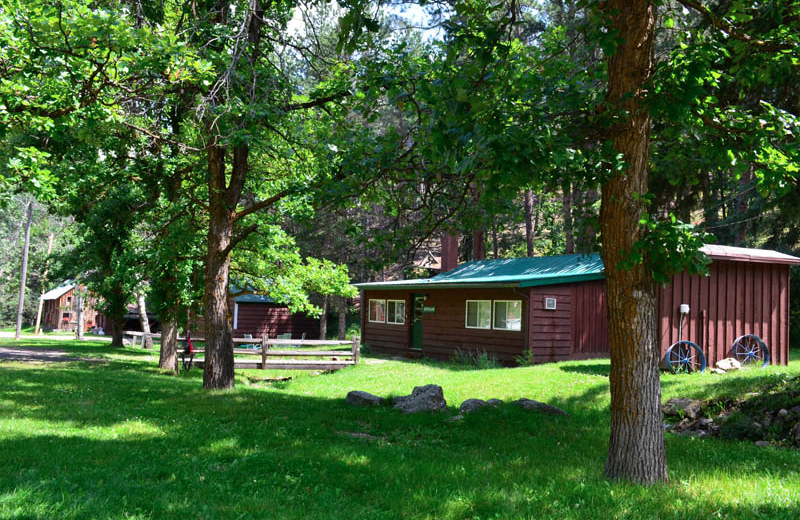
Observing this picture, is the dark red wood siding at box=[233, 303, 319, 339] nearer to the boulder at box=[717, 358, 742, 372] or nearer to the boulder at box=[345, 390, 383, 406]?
the boulder at box=[345, 390, 383, 406]

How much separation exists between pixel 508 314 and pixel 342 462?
14.8 meters

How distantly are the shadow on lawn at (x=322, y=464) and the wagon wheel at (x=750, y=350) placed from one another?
23.6ft

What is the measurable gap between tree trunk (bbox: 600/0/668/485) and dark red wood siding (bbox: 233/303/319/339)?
32041 millimetres

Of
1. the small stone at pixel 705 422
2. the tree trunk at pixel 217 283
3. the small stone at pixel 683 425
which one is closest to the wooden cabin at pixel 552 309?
the small stone at pixel 683 425

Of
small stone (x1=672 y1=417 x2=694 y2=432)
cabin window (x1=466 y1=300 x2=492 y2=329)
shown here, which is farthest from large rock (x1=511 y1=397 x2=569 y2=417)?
cabin window (x1=466 y1=300 x2=492 y2=329)

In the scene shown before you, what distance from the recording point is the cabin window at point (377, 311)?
2717cm

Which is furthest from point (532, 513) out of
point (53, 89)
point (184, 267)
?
point (184, 267)

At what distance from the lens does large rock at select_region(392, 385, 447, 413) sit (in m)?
10.1

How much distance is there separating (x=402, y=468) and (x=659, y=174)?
8719 millimetres

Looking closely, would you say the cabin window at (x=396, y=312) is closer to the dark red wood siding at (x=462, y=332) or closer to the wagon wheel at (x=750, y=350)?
the dark red wood siding at (x=462, y=332)

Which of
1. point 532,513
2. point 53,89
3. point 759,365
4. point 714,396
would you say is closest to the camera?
point 532,513

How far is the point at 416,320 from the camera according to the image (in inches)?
993

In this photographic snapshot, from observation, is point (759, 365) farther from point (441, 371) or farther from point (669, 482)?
point (669, 482)

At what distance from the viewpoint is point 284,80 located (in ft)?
36.8
